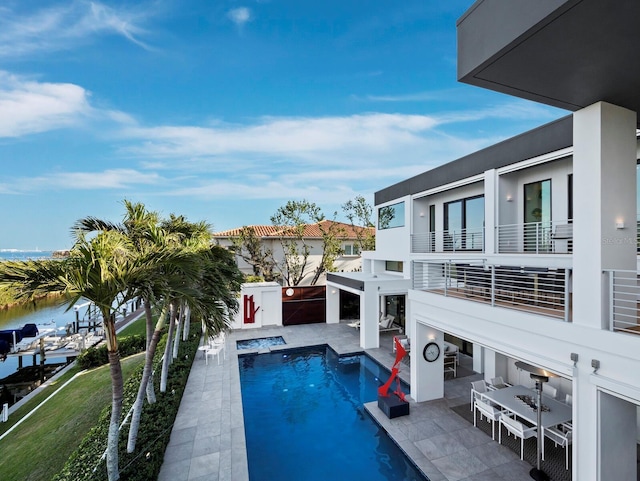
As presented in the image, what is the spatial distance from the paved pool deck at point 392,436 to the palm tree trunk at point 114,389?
1629 millimetres

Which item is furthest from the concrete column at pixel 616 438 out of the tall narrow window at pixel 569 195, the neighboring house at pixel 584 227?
the tall narrow window at pixel 569 195

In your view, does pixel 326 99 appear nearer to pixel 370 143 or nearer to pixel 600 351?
pixel 370 143

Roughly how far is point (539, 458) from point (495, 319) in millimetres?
3408

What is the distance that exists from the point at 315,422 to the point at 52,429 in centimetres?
903

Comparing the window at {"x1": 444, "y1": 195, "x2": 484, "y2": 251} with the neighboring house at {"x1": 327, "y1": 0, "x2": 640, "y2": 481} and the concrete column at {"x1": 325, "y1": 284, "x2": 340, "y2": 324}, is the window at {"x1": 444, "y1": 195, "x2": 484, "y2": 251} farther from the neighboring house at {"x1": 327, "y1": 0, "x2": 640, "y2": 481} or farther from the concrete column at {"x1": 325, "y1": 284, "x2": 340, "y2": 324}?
the concrete column at {"x1": 325, "y1": 284, "x2": 340, "y2": 324}

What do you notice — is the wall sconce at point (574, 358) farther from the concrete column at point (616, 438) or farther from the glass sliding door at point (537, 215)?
the glass sliding door at point (537, 215)

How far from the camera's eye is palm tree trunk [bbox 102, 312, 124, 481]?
635 cm

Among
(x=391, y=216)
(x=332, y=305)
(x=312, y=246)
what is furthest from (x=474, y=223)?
(x=312, y=246)

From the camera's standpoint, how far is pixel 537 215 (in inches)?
519

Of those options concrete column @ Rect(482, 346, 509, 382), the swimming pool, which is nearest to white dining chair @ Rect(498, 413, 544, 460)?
the swimming pool

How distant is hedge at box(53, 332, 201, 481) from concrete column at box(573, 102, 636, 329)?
9414 millimetres

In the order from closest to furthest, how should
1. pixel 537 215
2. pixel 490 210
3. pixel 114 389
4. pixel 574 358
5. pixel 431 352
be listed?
1. pixel 574 358
2. pixel 114 389
3. pixel 431 352
4. pixel 537 215
5. pixel 490 210

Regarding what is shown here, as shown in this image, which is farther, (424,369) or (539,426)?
(424,369)

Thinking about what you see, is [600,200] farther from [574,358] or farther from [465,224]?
[465,224]
